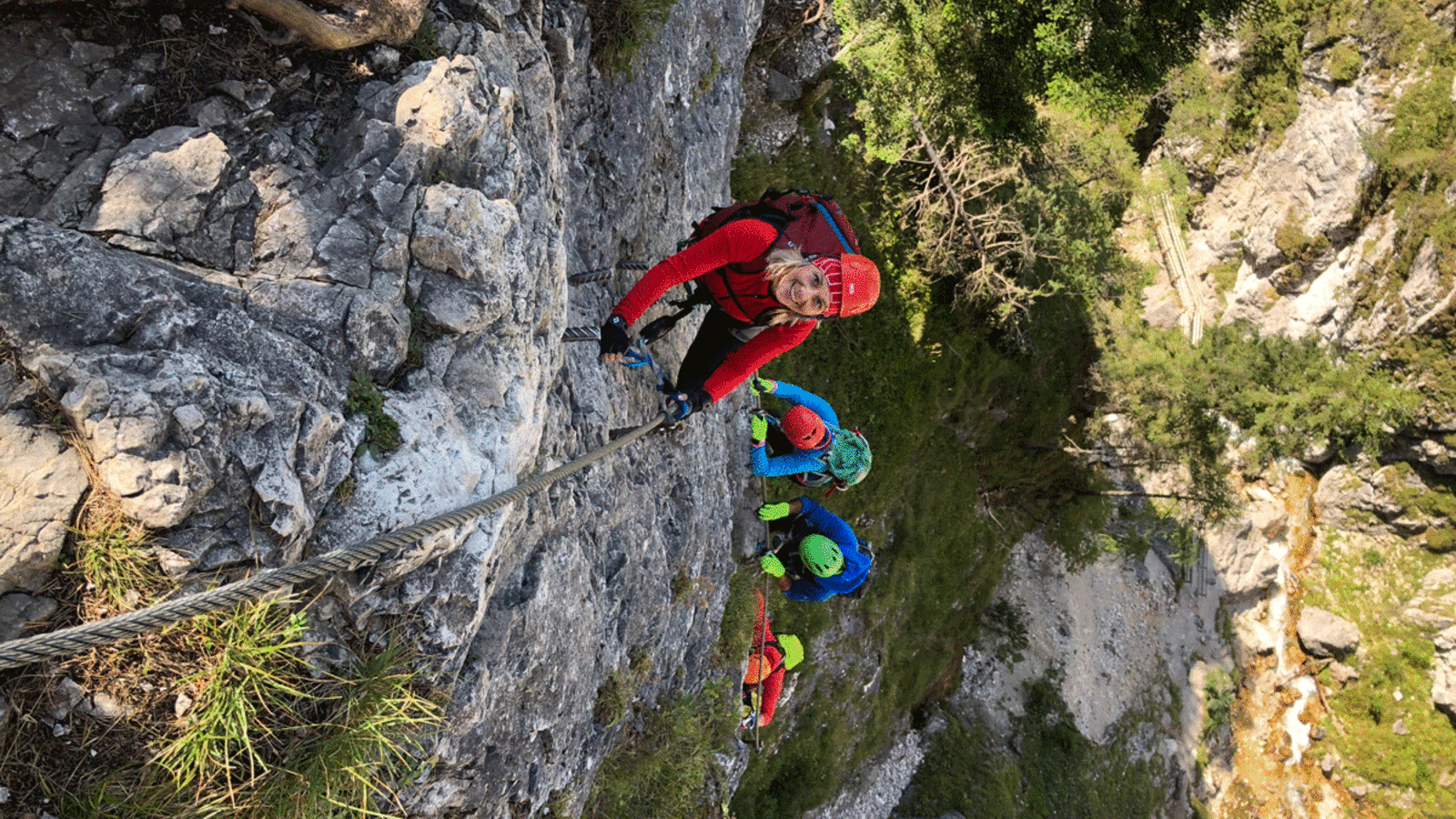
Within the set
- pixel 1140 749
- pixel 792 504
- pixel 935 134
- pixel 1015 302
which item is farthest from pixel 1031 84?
pixel 1140 749

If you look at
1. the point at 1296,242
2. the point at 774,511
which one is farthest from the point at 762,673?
the point at 1296,242

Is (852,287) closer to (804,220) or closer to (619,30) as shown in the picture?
(804,220)

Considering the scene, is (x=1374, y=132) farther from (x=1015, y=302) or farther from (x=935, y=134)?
(x=935, y=134)

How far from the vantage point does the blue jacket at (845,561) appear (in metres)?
9.23

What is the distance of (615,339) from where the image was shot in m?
5.24

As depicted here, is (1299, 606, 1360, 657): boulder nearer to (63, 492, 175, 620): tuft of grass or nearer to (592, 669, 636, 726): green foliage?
(592, 669, 636, 726): green foliage

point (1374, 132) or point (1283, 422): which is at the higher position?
point (1374, 132)

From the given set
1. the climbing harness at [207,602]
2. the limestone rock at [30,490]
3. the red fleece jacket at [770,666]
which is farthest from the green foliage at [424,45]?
the red fleece jacket at [770,666]

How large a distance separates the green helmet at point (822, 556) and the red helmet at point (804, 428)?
1.53 meters

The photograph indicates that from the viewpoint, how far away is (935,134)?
502 inches

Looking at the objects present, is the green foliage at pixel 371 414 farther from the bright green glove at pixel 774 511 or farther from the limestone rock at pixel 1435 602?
the limestone rock at pixel 1435 602

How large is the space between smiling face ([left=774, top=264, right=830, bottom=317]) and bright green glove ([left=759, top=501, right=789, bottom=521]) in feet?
16.2

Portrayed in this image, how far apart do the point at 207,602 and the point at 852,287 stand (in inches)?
162

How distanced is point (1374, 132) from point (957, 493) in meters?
13.8
